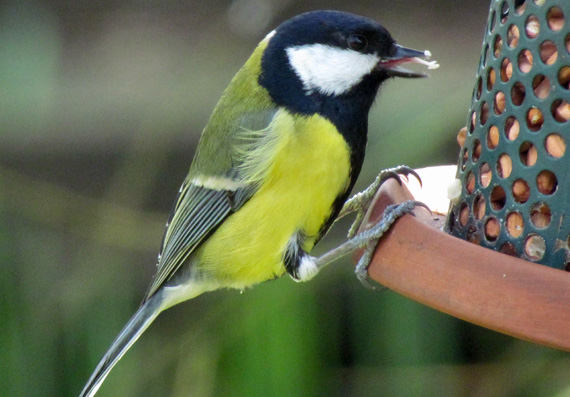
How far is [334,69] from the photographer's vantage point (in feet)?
5.74

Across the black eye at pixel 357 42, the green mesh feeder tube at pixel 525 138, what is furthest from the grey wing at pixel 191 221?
the green mesh feeder tube at pixel 525 138

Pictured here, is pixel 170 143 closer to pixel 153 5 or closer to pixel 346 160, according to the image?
pixel 153 5

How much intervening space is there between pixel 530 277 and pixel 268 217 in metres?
0.84

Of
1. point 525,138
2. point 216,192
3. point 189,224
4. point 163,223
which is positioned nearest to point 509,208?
point 525,138

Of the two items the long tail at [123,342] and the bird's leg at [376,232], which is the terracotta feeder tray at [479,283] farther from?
the long tail at [123,342]

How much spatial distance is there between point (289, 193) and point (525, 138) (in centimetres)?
60

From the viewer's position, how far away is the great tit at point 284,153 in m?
1.72

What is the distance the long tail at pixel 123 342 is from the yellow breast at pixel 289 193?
11.8 inches

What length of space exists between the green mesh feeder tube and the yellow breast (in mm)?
373

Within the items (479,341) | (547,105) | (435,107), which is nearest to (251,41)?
(435,107)

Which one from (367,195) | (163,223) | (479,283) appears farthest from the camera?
(163,223)

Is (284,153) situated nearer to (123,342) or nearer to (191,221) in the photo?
(191,221)

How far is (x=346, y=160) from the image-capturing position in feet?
5.68

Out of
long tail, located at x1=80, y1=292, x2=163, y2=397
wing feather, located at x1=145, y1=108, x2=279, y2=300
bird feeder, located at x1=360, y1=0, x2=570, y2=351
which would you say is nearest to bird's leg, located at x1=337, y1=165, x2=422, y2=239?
bird feeder, located at x1=360, y1=0, x2=570, y2=351
